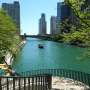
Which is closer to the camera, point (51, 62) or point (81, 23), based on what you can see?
point (81, 23)

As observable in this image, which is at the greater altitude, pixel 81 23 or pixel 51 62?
pixel 81 23

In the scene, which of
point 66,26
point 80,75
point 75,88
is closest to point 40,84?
point 75,88

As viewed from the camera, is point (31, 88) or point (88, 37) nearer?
point (31, 88)

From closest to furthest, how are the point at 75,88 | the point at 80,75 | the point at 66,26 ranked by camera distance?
1. the point at 75,88
2. the point at 66,26
3. the point at 80,75

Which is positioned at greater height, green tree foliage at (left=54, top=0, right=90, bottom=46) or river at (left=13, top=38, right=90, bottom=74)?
green tree foliage at (left=54, top=0, right=90, bottom=46)

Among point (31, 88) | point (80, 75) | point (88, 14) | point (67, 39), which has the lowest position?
point (80, 75)

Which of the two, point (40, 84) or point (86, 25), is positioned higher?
point (86, 25)

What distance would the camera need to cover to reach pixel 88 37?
1681 centimetres

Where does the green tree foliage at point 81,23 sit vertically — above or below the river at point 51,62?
above

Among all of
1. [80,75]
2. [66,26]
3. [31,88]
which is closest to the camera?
[31,88]

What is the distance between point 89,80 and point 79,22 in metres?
4.23

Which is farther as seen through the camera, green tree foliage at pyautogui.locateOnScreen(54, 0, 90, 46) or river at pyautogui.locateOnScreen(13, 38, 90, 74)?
river at pyautogui.locateOnScreen(13, 38, 90, 74)

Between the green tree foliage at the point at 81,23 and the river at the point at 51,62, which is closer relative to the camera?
the green tree foliage at the point at 81,23

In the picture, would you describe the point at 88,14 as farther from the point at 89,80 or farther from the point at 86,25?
the point at 89,80
